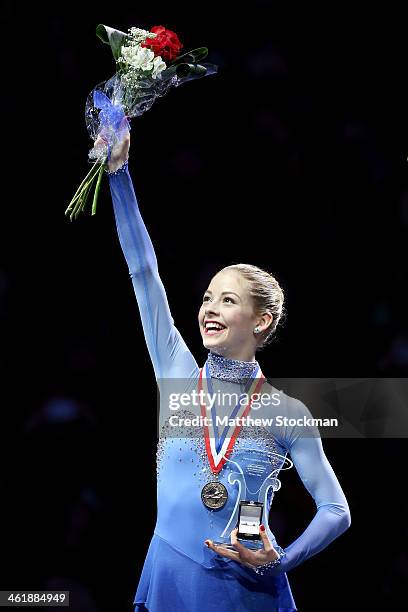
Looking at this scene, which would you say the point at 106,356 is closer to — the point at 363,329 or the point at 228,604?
the point at 363,329

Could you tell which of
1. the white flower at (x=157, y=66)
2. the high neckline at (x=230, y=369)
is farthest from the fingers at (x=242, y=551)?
the white flower at (x=157, y=66)

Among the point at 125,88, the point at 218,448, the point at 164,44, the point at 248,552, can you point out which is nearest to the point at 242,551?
the point at 248,552

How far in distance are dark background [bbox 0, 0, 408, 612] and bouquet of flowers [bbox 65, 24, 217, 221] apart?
79cm

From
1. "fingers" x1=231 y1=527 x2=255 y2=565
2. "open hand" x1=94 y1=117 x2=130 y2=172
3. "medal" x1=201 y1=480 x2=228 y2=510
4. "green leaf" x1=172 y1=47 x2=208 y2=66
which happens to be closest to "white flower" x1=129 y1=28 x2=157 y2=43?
"green leaf" x1=172 y1=47 x2=208 y2=66

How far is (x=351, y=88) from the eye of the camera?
4.07m

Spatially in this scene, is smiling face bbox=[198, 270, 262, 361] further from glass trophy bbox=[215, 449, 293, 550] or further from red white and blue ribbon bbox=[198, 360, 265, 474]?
glass trophy bbox=[215, 449, 293, 550]

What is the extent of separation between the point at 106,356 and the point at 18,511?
2.22ft

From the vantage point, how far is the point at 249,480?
286 centimetres

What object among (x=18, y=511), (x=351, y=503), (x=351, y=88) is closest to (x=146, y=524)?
(x=18, y=511)

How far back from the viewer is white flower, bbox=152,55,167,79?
3047 mm

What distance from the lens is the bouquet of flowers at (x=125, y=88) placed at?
3.04 metres

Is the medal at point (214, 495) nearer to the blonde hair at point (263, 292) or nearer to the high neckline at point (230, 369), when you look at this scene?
the high neckline at point (230, 369)

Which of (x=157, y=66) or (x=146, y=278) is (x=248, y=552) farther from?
(x=157, y=66)

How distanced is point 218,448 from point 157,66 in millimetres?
1176
